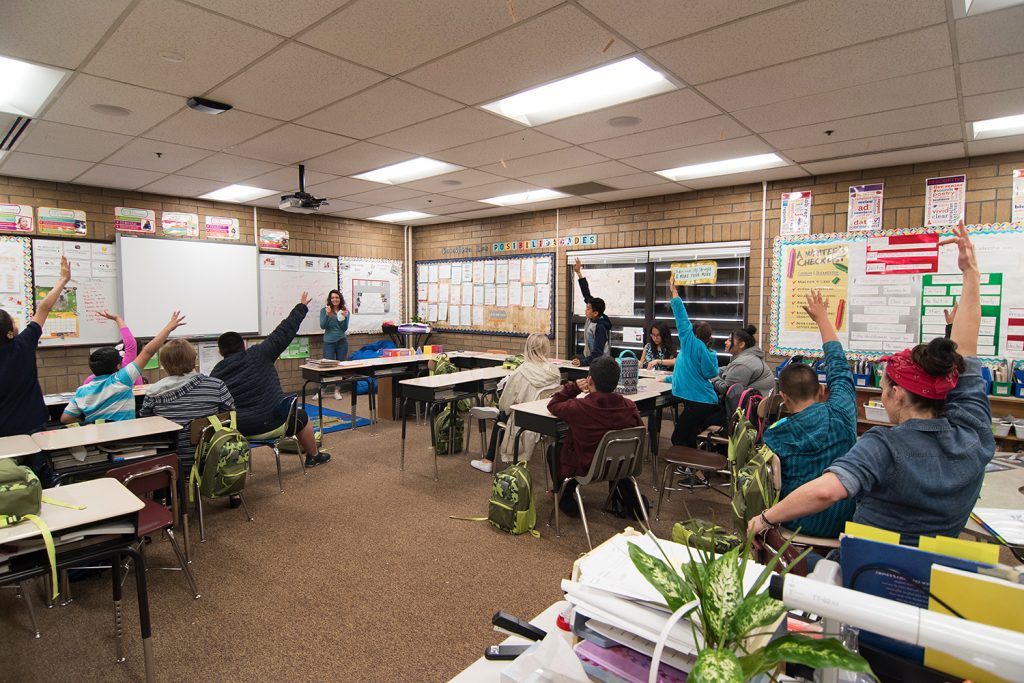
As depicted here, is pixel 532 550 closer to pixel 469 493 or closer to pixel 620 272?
pixel 469 493

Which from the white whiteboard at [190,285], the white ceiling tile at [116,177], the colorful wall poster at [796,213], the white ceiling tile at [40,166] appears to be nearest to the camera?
the white ceiling tile at [40,166]

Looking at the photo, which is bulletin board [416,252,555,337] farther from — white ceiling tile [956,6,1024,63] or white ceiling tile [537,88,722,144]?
white ceiling tile [956,6,1024,63]

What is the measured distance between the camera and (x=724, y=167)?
5.30 m

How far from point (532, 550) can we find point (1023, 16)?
142 inches

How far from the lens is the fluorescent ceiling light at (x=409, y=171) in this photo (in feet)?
17.2

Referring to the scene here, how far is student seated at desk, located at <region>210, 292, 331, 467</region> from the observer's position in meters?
4.03

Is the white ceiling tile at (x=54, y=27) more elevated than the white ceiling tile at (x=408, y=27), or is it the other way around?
the white ceiling tile at (x=408, y=27)

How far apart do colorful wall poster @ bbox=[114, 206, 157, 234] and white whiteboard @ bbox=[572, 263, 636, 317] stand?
18.0 ft

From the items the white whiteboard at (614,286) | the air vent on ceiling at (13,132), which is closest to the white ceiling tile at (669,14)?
the air vent on ceiling at (13,132)

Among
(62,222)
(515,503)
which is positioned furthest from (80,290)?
(515,503)

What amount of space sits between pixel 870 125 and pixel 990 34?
1380mm

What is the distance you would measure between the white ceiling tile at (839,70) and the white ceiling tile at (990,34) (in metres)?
0.07

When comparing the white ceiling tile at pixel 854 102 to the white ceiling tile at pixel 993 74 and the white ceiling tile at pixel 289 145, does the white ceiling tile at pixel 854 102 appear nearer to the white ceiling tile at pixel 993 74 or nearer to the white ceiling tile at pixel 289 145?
the white ceiling tile at pixel 993 74

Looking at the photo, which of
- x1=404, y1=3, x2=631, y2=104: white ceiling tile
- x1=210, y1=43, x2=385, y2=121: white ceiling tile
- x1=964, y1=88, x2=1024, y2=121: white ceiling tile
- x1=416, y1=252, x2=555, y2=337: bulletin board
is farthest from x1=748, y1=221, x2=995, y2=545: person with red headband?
x1=416, y1=252, x2=555, y2=337: bulletin board
